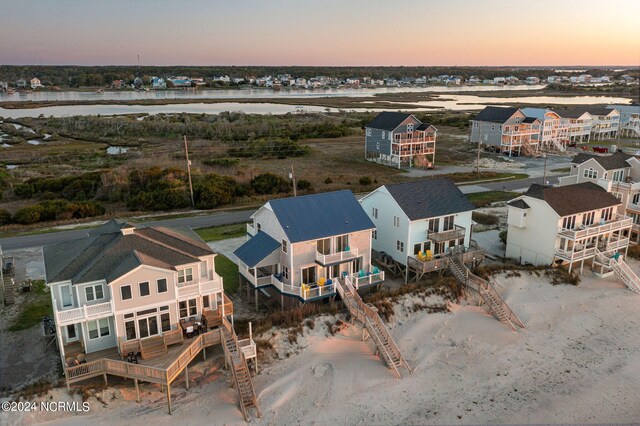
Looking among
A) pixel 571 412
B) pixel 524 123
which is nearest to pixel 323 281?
pixel 571 412

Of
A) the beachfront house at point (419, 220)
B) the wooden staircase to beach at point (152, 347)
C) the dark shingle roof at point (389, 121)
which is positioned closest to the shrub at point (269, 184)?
the dark shingle roof at point (389, 121)

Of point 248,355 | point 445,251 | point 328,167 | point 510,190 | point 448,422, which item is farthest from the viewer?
point 328,167

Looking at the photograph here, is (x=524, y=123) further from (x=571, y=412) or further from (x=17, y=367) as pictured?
(x=17, y=367)

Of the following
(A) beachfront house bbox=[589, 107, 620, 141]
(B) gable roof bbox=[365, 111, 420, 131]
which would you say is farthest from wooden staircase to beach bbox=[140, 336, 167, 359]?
(A) beachfront house bbox=[589, 107, 620, 141]

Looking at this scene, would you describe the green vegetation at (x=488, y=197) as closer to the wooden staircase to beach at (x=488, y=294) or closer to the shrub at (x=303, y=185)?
the shrub at (x=303, y=185)

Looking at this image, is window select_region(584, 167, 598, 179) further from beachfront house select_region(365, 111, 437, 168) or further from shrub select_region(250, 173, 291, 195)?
beachfront house select_region(365, 111, 437, 168)

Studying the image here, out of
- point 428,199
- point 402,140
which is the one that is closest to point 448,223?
point 428,199
